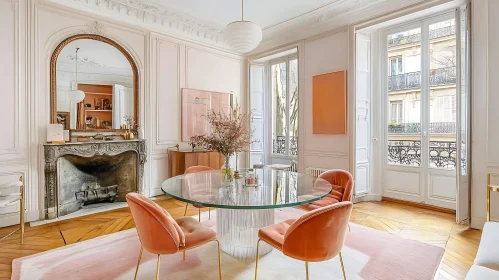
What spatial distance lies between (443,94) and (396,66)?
32.8 inches

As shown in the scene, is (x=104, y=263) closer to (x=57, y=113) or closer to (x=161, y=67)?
(x=57, y=113)

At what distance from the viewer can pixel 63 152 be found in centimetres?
355

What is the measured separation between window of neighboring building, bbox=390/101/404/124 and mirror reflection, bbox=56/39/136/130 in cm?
426

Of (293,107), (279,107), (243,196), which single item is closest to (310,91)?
(293,107)

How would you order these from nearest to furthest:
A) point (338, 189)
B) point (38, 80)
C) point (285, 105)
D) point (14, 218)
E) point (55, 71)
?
point (338, 189), point (14, 218), point (38, 80), point (55, 71), point (285, 105)

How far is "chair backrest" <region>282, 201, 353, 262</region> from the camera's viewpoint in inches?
63.5

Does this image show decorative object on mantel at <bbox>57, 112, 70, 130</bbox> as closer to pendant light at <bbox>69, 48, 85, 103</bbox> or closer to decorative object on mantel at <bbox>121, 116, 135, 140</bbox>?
pendant light at <bbox>69, 48, 85, 103</bbox>

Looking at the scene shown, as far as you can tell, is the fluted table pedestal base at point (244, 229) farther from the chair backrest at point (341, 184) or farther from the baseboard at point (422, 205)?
the baseboard at point (422, 205)

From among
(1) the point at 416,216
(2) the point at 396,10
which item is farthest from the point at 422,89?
(1) the point at 416,216

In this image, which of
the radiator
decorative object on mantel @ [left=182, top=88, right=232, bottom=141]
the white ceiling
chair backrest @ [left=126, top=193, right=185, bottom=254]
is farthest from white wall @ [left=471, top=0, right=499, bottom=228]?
decorative object on mantel @ [left=182, top=88, right=232, bottom=141]

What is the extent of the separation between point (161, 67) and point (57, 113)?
5.70ft

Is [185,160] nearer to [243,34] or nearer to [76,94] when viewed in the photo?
[76,94]

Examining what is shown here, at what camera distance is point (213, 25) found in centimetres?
489

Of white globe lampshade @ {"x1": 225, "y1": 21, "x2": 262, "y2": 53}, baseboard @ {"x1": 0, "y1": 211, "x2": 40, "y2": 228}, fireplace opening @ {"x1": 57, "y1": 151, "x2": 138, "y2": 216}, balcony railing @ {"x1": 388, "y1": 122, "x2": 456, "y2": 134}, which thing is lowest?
baseboard @ {"x1": 0, "y1": 211, "x2": 40, "y2": 228}
